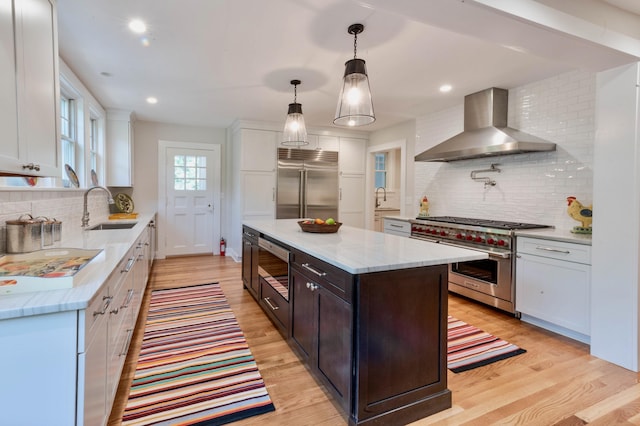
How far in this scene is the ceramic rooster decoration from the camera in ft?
9.30

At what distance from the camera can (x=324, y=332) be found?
188cm

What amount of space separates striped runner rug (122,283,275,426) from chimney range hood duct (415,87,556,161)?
2987 millimetres

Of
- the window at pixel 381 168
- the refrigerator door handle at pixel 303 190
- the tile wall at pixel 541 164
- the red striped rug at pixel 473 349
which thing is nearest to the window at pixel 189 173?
the refrigerator door handle at pixel 303 190

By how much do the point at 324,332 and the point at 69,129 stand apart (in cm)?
359

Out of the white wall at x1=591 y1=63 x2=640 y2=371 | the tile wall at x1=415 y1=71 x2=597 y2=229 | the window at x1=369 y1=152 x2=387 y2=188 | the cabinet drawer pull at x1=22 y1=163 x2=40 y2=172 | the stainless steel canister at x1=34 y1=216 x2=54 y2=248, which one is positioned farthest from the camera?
the window at x1=369 y1=152 x2=387 y2=188

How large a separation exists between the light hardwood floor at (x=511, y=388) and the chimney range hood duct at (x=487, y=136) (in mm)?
1735

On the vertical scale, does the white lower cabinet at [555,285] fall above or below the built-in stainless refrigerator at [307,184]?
below

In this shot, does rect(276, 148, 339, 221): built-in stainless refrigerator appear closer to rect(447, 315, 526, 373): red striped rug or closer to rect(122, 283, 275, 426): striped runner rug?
rect(122, 283, 275, 426): striped runner rug

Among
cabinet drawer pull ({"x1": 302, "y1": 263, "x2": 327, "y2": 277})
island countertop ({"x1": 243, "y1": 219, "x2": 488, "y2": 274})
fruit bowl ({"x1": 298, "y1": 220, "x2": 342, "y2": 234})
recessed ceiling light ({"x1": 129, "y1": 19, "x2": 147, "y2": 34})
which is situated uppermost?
recessed ceiling light ({"x1": 129, "y1": 19, "x2": 147, "y2": 34})

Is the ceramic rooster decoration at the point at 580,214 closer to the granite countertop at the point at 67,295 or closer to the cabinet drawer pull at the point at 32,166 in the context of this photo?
the granite countertop at the point at 67,295

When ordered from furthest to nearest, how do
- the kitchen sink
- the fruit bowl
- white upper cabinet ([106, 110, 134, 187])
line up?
white upper cabinet ([106, 110, 134, 187]), the kitchen sink, the fruit bowl

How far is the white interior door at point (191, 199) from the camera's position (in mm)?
5809

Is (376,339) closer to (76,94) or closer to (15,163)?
(15,163)

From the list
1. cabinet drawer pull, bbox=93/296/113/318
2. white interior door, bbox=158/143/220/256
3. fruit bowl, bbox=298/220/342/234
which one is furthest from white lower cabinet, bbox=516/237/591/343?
white interior door, bbox=158/143/220/256
